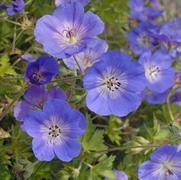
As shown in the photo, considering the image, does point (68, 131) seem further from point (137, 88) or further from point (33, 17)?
point (33, 17)

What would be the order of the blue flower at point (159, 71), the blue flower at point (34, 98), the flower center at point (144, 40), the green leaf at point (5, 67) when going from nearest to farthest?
the blue flower at point (34, 98) → the green leaf at point (5, 67) → the blue flower at point (159, 71) → the flower center at point (144, 40)

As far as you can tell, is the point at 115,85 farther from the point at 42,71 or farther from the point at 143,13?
the point at 143,13

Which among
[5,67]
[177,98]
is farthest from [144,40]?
[5,67]

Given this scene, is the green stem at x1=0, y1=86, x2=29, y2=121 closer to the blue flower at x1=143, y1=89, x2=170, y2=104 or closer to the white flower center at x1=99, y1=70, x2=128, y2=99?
the white flower center at x1=99, y1=70, x2=128, y2=99

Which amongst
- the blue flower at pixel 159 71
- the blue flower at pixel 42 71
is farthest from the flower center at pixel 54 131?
the blue flower at pixel 159 71

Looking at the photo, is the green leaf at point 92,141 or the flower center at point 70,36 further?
the green leaf at point 92,141

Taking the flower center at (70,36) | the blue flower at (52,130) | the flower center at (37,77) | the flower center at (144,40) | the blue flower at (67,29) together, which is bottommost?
the flower center at (144,40)

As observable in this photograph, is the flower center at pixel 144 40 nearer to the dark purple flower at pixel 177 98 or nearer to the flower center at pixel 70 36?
the dark purple flower at pixel 177 98

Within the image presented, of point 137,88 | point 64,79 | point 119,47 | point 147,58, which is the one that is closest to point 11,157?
point 64,79
